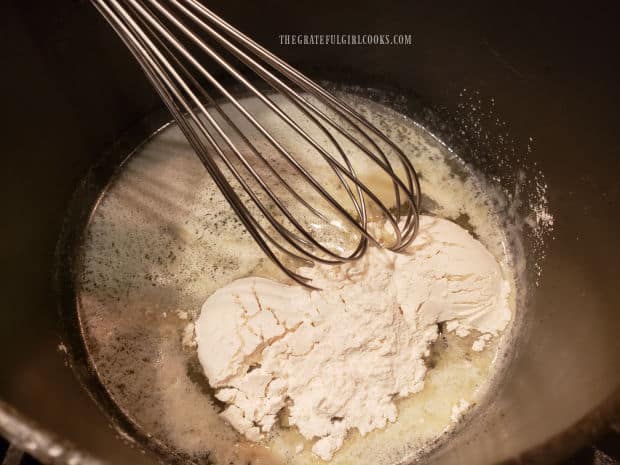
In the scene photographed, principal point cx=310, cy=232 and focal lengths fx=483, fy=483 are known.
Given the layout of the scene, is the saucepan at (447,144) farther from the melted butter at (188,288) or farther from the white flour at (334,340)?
the white flour at (334,340)

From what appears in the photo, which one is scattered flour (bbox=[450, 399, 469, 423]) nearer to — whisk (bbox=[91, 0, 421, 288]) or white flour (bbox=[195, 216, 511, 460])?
white flour (bbox=[195, 216, 511, 460])

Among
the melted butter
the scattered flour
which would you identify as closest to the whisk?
the melted butter

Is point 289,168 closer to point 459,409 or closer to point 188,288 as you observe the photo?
point 188,288

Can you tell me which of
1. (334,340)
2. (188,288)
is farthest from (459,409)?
(188,288)

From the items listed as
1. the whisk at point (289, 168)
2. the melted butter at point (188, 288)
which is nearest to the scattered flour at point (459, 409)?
the melted butter at point (188, 288)

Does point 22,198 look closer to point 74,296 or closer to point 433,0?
point 74,296
